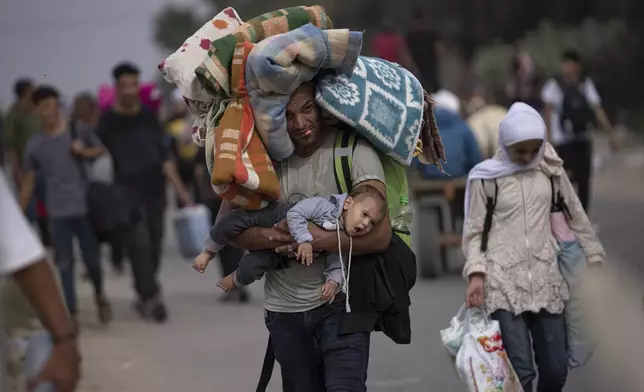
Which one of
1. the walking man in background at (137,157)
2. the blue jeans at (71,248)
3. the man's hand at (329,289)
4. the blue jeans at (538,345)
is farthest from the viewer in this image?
the walking man in background at (137,157)

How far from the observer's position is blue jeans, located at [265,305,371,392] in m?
5.11

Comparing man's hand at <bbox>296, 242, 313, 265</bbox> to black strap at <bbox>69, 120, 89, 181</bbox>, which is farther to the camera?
black strap at <bbox>69, 120, 89, 181</bbox>

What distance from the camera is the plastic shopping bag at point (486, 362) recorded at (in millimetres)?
5938

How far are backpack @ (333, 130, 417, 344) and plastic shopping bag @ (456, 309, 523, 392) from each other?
2.49 feet

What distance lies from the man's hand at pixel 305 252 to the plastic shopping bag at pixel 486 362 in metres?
1.30

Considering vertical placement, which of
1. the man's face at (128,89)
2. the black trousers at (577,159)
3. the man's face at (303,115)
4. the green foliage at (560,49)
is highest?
the man's face at (303,115)

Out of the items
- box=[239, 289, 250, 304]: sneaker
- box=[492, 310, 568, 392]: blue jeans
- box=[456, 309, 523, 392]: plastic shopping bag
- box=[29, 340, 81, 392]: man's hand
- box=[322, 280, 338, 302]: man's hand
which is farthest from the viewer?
box=[239, 289, 250, 304]: sneaker

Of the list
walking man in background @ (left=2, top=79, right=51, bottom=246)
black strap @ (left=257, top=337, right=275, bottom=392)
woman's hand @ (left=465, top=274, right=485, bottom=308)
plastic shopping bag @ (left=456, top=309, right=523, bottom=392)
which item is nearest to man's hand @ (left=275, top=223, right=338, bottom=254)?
black strap @ (left=257, top=337, right=275, bottom=392)

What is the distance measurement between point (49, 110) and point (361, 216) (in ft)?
19.9

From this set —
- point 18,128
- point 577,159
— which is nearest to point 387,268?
point 577,159

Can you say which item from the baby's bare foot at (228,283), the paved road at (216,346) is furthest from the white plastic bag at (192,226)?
the baby's bare foot at (228,283)

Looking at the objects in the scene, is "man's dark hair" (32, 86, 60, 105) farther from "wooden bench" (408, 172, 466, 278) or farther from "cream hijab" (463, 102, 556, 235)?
"cream hijab" (463, 102, 556, 235)

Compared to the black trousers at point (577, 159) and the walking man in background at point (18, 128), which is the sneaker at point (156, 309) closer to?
the walking man in background at point (18, 128)

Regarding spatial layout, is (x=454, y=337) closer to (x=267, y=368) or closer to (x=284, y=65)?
(x=267, y=368)
